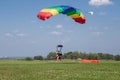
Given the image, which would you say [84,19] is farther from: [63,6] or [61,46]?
[61,46]

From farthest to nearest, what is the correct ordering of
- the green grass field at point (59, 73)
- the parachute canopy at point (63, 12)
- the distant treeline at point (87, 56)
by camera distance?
1. the distant treeline at point (87, 56)
2. the parachute canopy at point (63, 12)
3. the green grass field at point (59, 73)

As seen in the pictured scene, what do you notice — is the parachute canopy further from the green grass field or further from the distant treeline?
the distant treeline

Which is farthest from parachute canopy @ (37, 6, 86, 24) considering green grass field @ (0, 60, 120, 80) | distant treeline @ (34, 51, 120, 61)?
distant treeline @ (34, 51, 120, 61)

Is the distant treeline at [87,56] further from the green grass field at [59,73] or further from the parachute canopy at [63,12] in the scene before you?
the green grass field at [59,73]

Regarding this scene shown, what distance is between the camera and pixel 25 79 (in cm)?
2128

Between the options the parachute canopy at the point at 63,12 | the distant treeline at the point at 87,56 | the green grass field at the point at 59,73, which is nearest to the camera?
the green grass field at the point at 59,73

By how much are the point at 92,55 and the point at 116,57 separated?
6.66 metres

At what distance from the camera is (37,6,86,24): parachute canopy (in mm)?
40000

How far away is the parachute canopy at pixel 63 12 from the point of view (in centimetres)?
4000

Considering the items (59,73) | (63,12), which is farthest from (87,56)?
(59,73)

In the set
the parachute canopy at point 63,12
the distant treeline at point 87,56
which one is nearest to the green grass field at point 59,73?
the parachute canopy at point 63,12

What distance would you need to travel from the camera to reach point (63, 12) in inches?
1670

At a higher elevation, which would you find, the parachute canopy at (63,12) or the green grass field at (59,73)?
the parachute canopy at (63,12)

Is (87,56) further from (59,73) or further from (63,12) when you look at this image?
(59,73)
